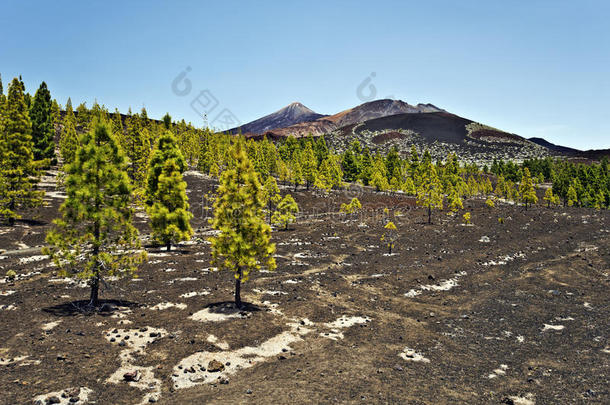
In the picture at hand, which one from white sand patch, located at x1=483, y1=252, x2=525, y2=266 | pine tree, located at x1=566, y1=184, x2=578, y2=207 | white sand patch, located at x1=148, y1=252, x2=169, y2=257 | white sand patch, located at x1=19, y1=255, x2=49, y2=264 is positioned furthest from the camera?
pine tree, located at x1=566, y1=184, x2=578, y2=207

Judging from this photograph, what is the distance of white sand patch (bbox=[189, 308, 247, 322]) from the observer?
17.2 m

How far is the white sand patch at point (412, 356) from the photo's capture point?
47.3 ft

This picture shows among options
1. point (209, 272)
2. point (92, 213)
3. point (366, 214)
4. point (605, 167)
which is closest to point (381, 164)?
point (366, 214)

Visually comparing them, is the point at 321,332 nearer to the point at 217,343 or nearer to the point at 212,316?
the point at 217,343

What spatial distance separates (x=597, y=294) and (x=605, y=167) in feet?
402

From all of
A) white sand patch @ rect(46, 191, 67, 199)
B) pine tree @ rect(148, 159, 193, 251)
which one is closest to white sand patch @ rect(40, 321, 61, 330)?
pine tree @ rect(148, 159, 193, 251)

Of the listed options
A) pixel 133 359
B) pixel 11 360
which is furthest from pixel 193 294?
pixel 11 360

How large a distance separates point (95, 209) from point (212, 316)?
7697 mm

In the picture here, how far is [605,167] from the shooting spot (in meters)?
116

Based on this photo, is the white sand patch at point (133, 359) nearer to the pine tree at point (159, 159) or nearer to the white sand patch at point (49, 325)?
the white sand patch at point (49, 325)

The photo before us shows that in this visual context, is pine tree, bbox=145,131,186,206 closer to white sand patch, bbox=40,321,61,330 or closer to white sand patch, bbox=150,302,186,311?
white sand patch, bbox=150,302,186,311

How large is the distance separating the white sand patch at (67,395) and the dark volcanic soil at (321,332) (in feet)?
0.19

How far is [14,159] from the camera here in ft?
127

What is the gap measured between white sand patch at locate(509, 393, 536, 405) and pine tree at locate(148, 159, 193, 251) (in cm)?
2798
